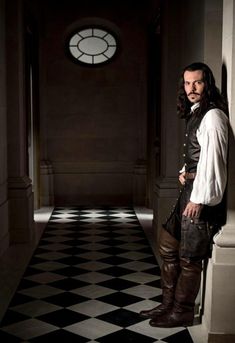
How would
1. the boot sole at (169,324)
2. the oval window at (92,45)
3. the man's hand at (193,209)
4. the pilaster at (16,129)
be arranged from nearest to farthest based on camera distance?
1. the man's hand at (193,209)
2. the boot sole at (169,324)
3. the pilaster at (16,129)
4. the oval window at (92,45)

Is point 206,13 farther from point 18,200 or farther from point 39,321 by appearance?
point 18,200

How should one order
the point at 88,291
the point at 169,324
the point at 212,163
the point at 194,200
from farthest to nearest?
1. the point at 88,291
2. the point at 169,324
3. the point at 194,200
4. the point at 212,163

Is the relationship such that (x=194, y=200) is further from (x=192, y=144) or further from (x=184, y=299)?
(x=184, y=299)

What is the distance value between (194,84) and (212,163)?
2.24 feet

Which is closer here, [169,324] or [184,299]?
[184,299]

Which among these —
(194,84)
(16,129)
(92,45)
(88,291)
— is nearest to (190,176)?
(194,84)

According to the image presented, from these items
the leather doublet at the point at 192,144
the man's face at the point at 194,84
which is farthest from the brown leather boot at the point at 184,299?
the man's face at the point at 194,84

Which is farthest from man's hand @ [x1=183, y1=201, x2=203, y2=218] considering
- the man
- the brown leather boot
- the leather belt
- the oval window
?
the oval window

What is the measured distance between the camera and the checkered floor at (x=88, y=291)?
4391 millimetres

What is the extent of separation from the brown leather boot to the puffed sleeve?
0.62 metres

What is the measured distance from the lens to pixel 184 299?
4379mm

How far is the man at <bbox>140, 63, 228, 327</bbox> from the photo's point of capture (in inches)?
155

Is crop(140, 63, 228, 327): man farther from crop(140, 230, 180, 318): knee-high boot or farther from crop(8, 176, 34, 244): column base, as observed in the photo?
crop(8, 176, 34, 244): column base

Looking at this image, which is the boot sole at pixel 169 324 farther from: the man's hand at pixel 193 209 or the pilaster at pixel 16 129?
the pilaster at pixel 16 129
